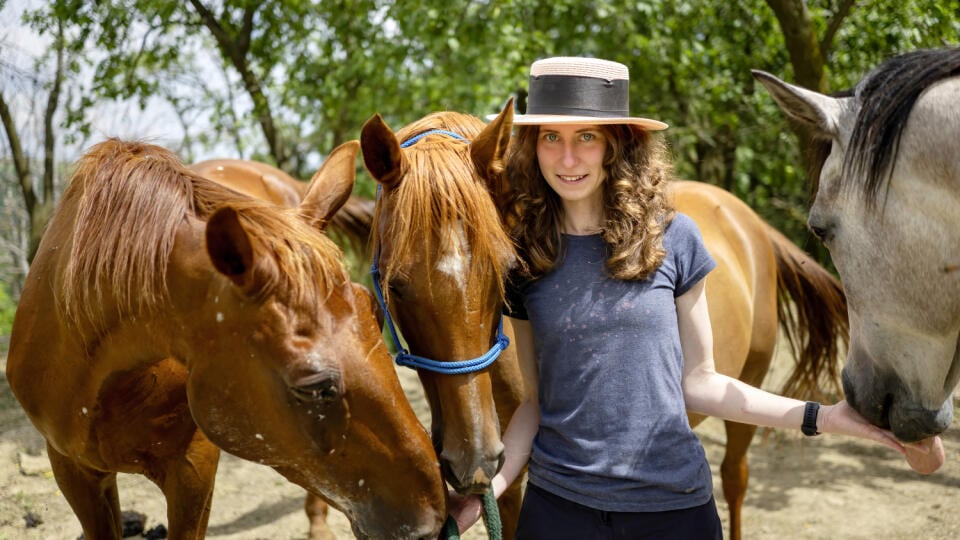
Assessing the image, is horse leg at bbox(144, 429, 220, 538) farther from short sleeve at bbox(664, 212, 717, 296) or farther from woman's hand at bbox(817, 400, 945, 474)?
woman's hand at bbox(817, 400, 945, 474)

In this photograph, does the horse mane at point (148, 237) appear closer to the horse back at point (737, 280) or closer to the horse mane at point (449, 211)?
the horse mane at point (449, 211)

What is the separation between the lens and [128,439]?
225 centimetres

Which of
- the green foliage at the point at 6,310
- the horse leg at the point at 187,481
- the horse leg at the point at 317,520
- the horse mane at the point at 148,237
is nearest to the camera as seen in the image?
the horse mane at the point at 148,237

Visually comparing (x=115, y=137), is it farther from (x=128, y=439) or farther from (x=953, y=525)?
(x=953, y=525)

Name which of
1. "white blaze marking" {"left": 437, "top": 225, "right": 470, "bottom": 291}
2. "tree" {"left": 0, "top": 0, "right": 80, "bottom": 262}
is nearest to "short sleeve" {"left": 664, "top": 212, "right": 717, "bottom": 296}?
"white blaze marking" {"left": 437, "top": 225, "right": 470, "bottom": 291}

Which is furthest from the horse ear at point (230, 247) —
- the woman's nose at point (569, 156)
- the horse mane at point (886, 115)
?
the horse mane at point (886, 115)

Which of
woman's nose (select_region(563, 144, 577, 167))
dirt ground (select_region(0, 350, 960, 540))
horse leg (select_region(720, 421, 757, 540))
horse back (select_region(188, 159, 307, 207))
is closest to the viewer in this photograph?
woman's nose (select_region(563, 144, 577, 167))

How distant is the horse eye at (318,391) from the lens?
1.75 metres

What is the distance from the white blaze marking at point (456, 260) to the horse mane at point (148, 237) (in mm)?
253

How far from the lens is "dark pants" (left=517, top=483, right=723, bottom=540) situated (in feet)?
6.28

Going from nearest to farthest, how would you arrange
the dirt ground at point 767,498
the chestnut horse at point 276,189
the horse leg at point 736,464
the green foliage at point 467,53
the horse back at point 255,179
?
1. the horse leg at point 736,464
2. the dirt ground at point 767,498
3. the chestnut horse at point 276,189
4. the horse back at point 255,179
5. the green foliage at point 467,53

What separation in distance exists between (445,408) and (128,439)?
985mm

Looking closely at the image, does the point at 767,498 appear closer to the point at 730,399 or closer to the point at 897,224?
the point at 730,399

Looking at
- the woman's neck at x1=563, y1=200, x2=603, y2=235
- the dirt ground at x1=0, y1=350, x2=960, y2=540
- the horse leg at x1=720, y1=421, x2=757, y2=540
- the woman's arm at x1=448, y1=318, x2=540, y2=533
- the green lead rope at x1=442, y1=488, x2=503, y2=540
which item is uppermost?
the woman's neck at x1=563, y1=200, x2=603, y2=235
